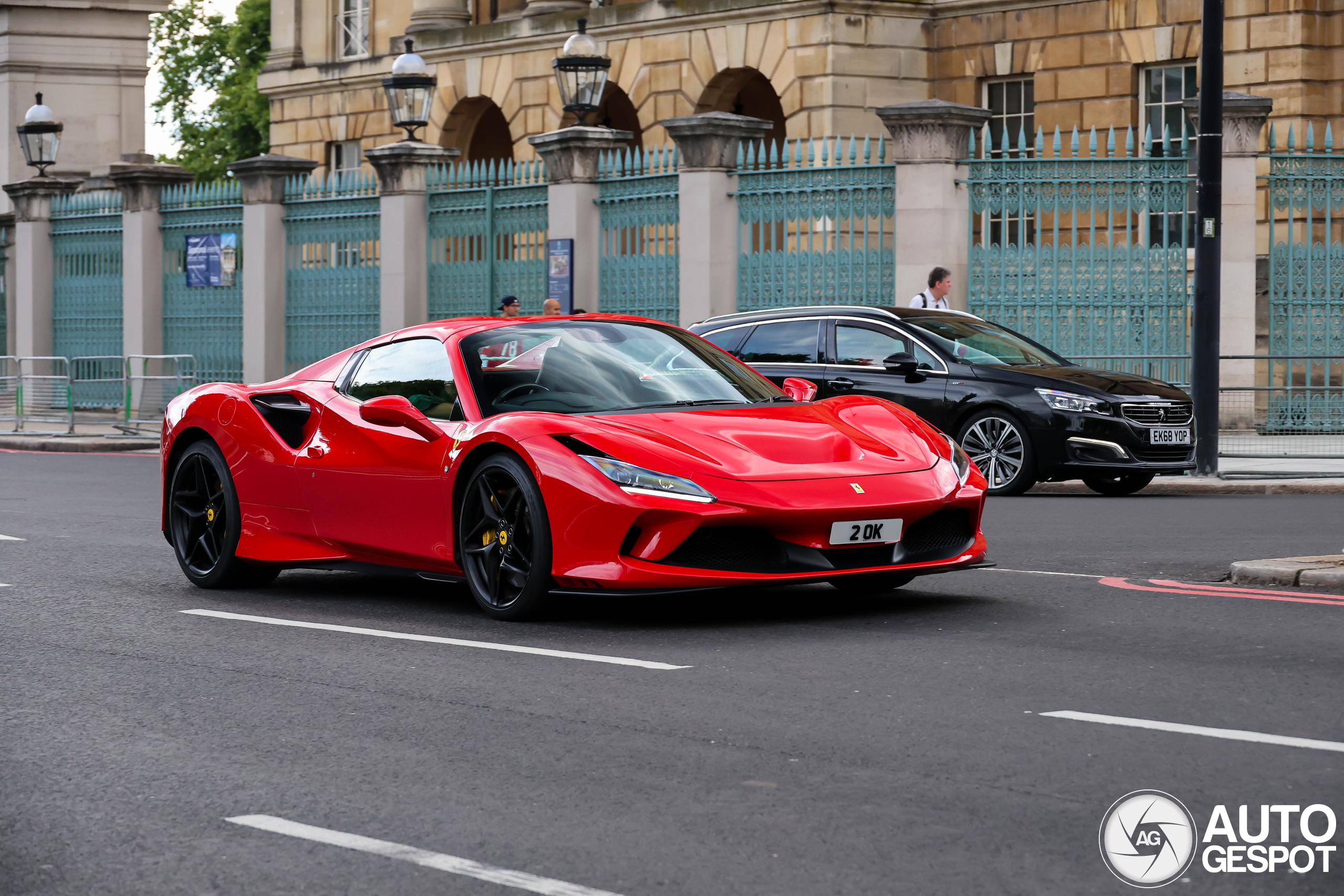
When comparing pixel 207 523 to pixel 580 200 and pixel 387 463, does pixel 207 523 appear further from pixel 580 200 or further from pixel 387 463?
pixel 580 200

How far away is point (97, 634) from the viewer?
8656 millimetres

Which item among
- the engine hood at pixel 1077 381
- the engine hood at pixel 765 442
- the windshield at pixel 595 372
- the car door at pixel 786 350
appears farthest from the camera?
the car door at pixel 786 350

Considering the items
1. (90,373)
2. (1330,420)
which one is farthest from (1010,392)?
(90,373)

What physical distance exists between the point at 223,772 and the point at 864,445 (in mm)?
3713

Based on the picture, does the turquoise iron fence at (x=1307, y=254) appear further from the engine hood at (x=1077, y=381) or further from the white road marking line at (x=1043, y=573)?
the white road marking line at (x=1043, y=573)

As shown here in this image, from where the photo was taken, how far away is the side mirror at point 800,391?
9594mm

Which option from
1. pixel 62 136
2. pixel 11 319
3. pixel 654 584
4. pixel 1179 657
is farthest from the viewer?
pixel 62 136

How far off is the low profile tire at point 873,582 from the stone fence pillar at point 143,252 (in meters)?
22.4

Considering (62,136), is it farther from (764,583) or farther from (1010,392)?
(764,583)

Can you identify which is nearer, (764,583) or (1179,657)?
(1179,657)

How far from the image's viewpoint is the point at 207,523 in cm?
1041

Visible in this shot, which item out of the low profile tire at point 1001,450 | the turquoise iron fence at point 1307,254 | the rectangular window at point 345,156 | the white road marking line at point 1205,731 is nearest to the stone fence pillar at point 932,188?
the turquoise iron fence at point 1307,254

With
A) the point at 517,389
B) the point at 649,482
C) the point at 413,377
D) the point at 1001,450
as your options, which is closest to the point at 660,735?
the point at 649,482

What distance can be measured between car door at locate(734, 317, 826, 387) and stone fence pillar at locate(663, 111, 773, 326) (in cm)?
543
